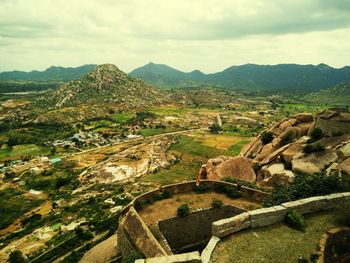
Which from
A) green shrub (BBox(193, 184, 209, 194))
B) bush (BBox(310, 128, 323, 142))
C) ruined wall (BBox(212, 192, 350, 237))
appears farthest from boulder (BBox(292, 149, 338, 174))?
ruined wall (BBox(212, 192, 350, 237))

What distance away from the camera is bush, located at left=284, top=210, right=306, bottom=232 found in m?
18.2

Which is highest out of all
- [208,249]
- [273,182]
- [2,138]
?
[208,249]

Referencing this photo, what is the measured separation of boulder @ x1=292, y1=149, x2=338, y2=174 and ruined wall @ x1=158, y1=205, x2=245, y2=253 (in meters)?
11.8

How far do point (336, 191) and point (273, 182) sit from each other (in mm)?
14331

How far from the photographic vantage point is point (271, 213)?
1878 centimetres

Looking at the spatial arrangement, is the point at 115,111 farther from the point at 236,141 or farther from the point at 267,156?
the point at 267,156

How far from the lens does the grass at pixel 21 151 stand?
11550 cm

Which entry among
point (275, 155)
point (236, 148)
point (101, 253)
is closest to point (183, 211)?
point (101, 253)

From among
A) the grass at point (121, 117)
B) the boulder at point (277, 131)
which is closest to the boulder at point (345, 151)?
the boulder at point (277, 131)

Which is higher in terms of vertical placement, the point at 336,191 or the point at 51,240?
the point at 336,191

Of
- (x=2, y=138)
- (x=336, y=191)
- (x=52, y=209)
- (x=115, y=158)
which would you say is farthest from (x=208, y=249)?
(x=2, y=138)

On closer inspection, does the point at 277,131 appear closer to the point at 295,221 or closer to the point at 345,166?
the point at 345,166

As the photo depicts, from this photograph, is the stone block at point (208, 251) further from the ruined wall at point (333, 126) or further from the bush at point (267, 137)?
the bush at point (267, 137)

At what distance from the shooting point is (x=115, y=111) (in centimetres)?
19225
